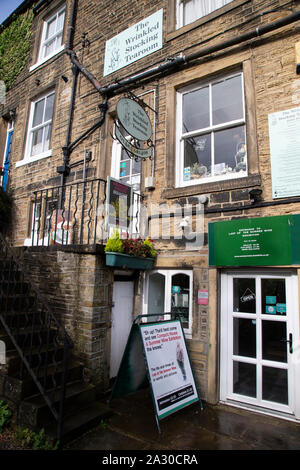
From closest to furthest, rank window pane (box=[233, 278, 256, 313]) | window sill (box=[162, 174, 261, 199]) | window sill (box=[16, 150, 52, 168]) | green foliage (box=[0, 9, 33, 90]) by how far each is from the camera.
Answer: window pane (box=[233, 278, 256, 313])
window sill (box=[162, 174, 261, 199])
window sill (box=[16, 150, 52, 168])
green foliage (box=[0, 9, 33, 90])

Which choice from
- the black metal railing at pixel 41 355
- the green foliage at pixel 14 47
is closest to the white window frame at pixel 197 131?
the black metal railing at pixel 41 355

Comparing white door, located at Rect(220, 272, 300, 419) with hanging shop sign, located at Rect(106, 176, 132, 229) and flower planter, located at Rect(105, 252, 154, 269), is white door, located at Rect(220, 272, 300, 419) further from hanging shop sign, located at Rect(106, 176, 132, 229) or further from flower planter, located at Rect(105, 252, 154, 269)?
hanging shop sign, located at Rect(106, 176, 132, 229)

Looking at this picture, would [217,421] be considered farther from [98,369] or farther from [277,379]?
[98,369]

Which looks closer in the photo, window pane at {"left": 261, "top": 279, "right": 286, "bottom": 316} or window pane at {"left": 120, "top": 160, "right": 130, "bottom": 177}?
window pane at {"left": 261, "top": 279, "right": 286, "bottom": 316}

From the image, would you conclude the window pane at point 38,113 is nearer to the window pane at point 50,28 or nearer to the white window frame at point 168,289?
the window pane at point 50,28

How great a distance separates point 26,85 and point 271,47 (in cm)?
761

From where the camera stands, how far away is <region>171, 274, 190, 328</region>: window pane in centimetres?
488

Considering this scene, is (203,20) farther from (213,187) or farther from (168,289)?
(168,289)

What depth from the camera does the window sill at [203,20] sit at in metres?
5.14

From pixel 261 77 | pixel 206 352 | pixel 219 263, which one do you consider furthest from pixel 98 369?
pixel 261 77

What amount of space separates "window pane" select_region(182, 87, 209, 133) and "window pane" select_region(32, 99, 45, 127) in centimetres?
497

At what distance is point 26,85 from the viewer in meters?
8.96

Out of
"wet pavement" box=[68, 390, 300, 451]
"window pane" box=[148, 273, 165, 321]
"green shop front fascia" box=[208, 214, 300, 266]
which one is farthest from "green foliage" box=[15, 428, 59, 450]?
"green shop front fascia" box=[208, 214, 300, 266]

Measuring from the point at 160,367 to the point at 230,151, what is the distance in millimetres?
3744
